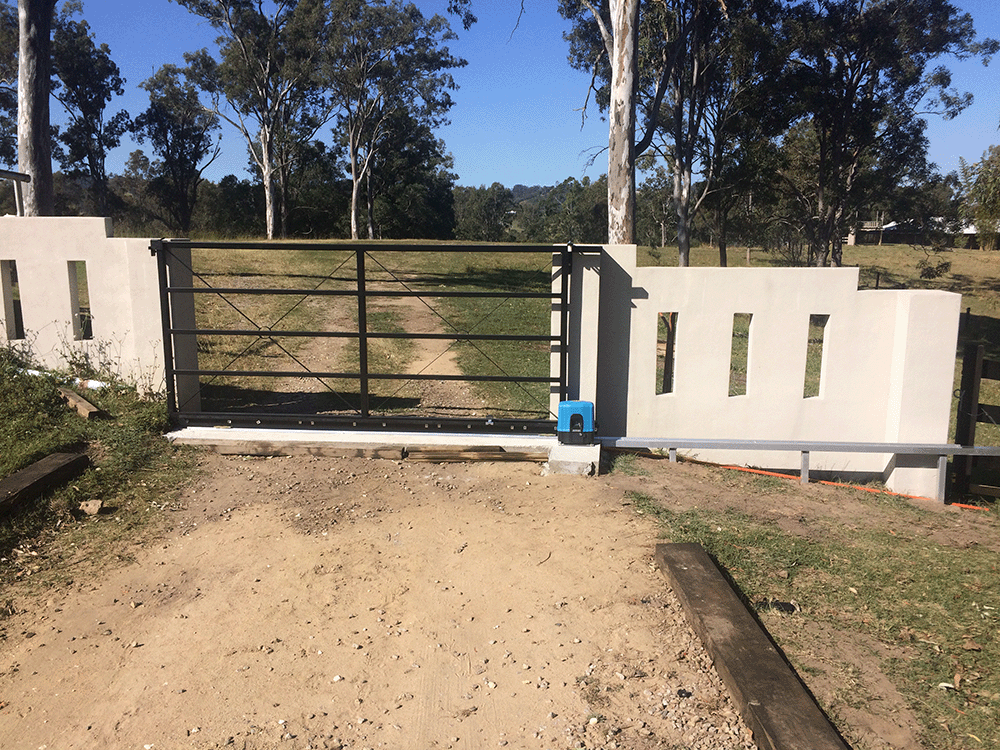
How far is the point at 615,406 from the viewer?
26.2ft

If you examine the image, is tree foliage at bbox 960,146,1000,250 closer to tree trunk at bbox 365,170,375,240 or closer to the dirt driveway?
the dirt driveway

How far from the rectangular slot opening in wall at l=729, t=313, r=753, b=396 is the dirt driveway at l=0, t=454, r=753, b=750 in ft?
16.1

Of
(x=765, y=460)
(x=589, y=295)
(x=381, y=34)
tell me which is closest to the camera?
(x=589, y=295)

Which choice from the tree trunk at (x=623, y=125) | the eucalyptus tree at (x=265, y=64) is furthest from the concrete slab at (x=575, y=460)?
the eucalyptus tree at (x=265, y=64)

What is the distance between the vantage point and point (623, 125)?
Answer: 45.9ft

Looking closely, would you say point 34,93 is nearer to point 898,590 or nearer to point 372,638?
point 372,638

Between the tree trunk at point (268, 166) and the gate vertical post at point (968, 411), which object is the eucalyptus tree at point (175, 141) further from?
the gate vertical post at point (968, 411)

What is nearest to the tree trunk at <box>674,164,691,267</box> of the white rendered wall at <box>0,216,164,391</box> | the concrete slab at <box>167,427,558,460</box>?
the concrete slab at <box>167,427,558,460</box>

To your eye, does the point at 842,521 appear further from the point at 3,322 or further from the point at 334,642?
the point at 3,322

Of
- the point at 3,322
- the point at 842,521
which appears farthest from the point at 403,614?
the point at 3,322

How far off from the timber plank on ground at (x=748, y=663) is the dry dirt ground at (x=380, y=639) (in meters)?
0.12

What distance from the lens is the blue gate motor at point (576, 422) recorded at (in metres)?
7.17

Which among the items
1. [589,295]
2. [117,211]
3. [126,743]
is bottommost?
[126,743]

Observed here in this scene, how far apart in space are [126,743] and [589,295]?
18.1 feet
